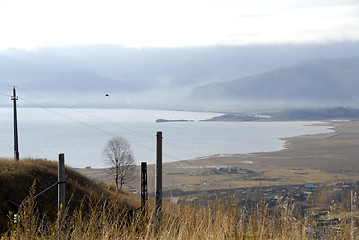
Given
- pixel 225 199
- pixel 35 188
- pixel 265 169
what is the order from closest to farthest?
pixel 225 199
pixel 35 188
pixel 265 169

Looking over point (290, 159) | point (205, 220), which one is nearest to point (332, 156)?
point (290, 159)

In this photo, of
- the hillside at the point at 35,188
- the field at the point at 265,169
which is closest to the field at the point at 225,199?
the hillside at the point at 35,188

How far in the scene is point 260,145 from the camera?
99.1 m

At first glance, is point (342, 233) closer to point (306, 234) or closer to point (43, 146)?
point (306, 234)

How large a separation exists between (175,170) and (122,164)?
17275 millimetres

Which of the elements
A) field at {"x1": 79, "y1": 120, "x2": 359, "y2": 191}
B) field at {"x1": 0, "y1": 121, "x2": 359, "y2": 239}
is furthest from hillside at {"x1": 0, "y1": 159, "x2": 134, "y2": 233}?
field at {"x1": 79, "y1": 120, "x2": 359, "y2": 191}

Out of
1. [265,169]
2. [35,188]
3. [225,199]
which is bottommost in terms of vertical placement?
[265,169]

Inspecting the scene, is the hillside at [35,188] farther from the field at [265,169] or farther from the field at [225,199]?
the field at [265,169]

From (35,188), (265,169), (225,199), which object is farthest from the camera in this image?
(265,169)

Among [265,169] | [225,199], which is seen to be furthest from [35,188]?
[265,169]

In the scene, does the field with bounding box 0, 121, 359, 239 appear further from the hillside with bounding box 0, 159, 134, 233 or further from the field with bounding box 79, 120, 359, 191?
the field with bounding box 79, 120, 359, 191

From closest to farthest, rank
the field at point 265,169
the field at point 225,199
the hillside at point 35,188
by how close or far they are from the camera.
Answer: the field at point 225,199
the hillside at point 35,188
the field at point 265,169

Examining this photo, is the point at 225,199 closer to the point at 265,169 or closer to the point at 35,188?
the point at 35,188

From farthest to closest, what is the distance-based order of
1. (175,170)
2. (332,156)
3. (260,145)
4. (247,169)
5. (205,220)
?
(260,145) → (332,156) → (247,169) → (175,170) → (205,220)
